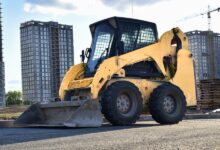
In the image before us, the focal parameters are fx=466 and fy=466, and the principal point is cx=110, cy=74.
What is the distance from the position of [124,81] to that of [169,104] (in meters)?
1.73

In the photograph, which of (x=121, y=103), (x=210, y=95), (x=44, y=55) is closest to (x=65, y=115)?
(x=121, y=103)

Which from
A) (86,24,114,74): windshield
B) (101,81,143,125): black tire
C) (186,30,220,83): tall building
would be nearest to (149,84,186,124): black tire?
(101,81,143,125): black tire

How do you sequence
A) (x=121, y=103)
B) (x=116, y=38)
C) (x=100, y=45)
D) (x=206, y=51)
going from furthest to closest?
1. (x=206, y=51)
2. (x=100, y=45)
3. (x=116, y=38)
4. (x=121, y=103)

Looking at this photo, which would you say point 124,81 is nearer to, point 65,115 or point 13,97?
point 65,115

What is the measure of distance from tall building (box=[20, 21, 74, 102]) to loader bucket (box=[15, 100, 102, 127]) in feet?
128

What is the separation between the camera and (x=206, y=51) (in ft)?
264

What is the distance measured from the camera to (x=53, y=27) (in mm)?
60281

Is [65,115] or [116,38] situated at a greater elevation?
[116,38]

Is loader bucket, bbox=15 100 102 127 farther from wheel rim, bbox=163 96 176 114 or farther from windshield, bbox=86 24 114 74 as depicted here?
wheel rim, bbox=163 96 176 114

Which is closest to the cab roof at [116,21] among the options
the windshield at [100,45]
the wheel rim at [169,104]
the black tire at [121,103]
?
the windshield at [100,45]

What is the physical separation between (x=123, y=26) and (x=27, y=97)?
59.6 m

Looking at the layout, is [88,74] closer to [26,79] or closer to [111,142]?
[111,142]

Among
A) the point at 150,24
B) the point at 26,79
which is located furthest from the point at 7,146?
the point at 26,79

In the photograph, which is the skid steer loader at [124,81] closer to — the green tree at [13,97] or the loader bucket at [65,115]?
the loader bucket at [65,115]
